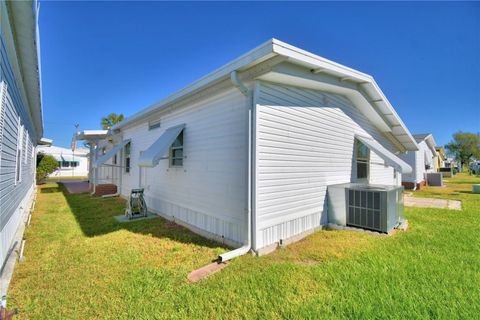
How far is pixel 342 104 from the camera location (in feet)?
23.7

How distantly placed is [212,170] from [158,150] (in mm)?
1592

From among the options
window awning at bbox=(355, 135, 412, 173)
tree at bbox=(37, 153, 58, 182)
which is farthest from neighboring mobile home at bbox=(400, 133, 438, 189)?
tree at bbox=(37, 153, 58, 182)

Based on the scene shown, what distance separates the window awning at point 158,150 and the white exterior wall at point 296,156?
269 centimetres

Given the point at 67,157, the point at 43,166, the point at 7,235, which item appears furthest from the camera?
the point at 67,157

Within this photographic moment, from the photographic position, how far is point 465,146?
4797 cm

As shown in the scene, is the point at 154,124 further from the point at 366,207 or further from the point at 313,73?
the point at 366,207

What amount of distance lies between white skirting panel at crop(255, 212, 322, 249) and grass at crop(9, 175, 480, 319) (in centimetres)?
29

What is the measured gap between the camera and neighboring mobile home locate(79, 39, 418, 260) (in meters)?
4.56

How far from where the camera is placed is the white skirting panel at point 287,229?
4695 millimetres

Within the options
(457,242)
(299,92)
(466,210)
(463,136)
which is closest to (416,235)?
(457,242)

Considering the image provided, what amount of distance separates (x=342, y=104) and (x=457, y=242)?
453cm

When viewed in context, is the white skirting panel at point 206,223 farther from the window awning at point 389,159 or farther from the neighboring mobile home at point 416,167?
the neighboring mobile home at point 416,167

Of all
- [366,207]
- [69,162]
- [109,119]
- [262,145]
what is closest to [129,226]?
[262,145]

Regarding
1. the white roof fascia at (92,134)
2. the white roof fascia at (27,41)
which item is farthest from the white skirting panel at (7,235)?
the white roof fascia at (92,134)
